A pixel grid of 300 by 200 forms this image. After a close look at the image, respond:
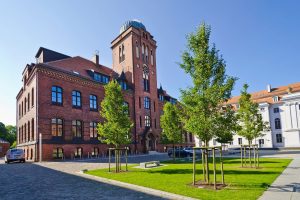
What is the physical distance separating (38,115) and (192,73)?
976 inches

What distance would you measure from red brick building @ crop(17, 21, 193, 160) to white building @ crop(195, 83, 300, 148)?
70.5ft

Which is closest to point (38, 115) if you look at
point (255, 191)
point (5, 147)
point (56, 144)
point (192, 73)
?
point (56, 144)

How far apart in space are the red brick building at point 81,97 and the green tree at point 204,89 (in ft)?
80.6

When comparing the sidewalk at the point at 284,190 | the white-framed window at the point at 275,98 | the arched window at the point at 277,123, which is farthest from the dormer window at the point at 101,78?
the arched window at the point at 277,123

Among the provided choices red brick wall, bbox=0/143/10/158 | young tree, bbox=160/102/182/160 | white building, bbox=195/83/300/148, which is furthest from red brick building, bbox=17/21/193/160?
white building, bbox=195/83/300/148

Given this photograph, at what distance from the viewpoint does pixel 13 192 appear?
1023 cm

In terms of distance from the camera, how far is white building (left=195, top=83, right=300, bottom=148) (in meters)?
53.2

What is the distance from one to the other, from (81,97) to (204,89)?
28.2 m

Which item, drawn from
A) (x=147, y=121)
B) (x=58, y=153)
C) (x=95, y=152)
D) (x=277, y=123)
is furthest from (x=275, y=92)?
(x=58, y=153)

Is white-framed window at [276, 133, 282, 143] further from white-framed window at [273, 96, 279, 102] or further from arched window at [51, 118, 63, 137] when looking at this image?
arched window at [51, 118, 63, 137]

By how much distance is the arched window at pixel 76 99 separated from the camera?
35.7 m

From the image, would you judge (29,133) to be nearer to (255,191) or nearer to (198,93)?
(198,93)

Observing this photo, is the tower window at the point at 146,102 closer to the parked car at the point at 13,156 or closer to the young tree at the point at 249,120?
the parked car at the point at 13,156

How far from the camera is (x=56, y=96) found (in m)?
33.4
